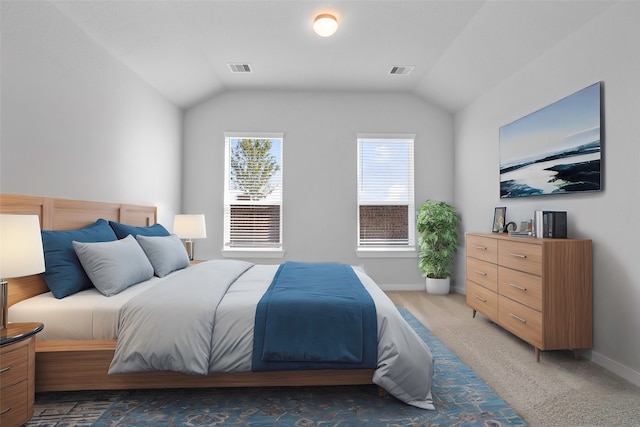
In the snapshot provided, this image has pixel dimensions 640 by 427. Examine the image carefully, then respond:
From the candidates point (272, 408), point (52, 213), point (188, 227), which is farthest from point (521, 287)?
point (52, 213)

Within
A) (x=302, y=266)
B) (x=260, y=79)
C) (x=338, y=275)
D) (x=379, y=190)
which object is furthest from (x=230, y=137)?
(x=338, y=275)

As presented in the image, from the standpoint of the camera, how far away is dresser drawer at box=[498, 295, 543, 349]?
2594 mm

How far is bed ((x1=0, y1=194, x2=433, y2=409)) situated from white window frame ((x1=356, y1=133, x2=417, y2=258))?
2.79 m

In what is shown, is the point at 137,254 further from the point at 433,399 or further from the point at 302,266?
the point at 433,399

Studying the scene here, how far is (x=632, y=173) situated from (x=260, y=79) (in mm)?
3989

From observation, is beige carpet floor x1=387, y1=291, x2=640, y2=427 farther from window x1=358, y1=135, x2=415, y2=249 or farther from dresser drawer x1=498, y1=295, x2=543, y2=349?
window x1=358, y1=135, x2=415, y2=249

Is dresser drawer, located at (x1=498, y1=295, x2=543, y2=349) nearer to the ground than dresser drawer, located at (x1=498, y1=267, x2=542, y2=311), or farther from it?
nearer to the ground

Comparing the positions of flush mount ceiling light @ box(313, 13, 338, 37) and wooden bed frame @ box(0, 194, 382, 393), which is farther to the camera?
flush mount ceiling light @ box(313, 13, 338, 37)

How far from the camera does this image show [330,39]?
11.8 feet

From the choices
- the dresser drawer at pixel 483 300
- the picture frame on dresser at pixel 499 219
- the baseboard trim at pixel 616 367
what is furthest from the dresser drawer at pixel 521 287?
the picture frame on dresser at pixel 499 219

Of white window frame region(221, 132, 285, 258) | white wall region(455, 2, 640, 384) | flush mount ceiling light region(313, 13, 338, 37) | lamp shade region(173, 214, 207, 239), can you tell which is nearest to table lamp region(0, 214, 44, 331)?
lamp shade region(173, 214, 207, 239)

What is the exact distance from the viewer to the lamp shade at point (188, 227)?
410 centimetres

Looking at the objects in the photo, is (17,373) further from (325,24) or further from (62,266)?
(325,24)

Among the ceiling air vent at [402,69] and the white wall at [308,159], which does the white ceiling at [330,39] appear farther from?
the white wall at [308,159]
